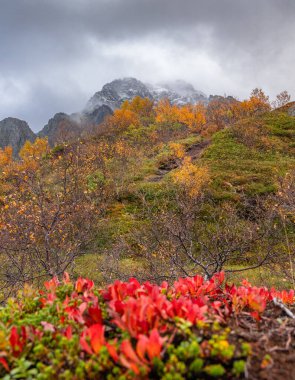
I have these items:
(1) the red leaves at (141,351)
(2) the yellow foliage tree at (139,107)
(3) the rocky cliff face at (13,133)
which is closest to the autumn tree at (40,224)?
(1) the red leaves at (141,351)

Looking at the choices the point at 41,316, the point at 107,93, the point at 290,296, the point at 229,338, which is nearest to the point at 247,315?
the point at 229,338

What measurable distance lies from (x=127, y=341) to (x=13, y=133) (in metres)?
132

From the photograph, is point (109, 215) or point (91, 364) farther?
point (109, 215)

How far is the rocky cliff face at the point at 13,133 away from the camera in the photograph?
385 ft

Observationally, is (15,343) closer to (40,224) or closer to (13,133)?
(40,224)

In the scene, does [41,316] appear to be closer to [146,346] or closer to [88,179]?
[146,346]

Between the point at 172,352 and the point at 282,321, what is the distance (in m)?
1.05

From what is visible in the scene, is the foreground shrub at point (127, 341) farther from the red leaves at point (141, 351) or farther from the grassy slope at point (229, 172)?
the grassy slope at point (229, 172)

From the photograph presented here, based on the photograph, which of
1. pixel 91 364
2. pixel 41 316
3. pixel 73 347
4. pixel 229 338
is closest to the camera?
pixel 91 364

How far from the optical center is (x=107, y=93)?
191750 mm

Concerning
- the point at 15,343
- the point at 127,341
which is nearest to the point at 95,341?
the point at 127,341

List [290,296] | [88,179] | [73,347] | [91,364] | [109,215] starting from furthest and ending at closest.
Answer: [88,179]
[109,215]
[290,296]
[73,347]
[91,364]

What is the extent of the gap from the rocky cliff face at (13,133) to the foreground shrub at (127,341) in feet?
409

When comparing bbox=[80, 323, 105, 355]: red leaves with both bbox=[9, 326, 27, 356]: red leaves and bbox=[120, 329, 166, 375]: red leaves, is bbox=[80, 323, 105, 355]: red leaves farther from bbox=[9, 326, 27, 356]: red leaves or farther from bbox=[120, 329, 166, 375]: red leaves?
bbox=[9, 326, 27, 356]: red leaves
